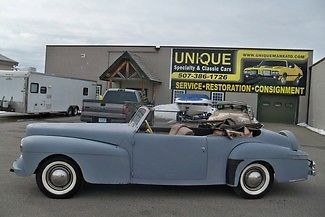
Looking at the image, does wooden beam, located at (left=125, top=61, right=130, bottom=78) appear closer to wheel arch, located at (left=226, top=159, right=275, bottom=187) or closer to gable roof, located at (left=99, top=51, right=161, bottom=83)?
gable roof, located at (left=99, top=51, right=161, bottom=83)

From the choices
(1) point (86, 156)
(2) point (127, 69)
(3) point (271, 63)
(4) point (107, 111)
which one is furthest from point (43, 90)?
(1) point (86, 156)

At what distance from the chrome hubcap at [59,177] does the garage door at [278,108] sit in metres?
25.6

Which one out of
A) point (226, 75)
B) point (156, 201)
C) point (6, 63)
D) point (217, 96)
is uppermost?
point (6, 63)

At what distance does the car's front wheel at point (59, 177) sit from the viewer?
5977mm

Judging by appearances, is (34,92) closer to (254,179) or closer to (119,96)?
(119,96)

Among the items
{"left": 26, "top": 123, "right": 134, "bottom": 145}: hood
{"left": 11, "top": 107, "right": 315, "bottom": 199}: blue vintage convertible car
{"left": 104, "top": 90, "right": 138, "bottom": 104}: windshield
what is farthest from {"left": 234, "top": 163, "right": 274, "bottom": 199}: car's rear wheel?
{"left": 104, "top": 90, "right": 138, "bottom": 104}: windshield

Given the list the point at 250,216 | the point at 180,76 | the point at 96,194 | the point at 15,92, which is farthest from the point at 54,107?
the point at 250,216

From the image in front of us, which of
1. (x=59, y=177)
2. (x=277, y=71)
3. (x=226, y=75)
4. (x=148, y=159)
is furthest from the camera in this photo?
(x=226, y=75)

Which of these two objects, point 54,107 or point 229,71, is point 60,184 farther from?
point 229,71

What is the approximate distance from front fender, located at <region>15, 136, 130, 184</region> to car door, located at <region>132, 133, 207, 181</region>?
23 centimetres

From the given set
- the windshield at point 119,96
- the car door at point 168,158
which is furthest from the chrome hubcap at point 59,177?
the windshield at point 119,96

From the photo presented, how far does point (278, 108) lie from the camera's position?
30016 millimetres

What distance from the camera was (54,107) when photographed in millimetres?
24375

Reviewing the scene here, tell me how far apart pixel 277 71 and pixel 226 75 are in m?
3.78
